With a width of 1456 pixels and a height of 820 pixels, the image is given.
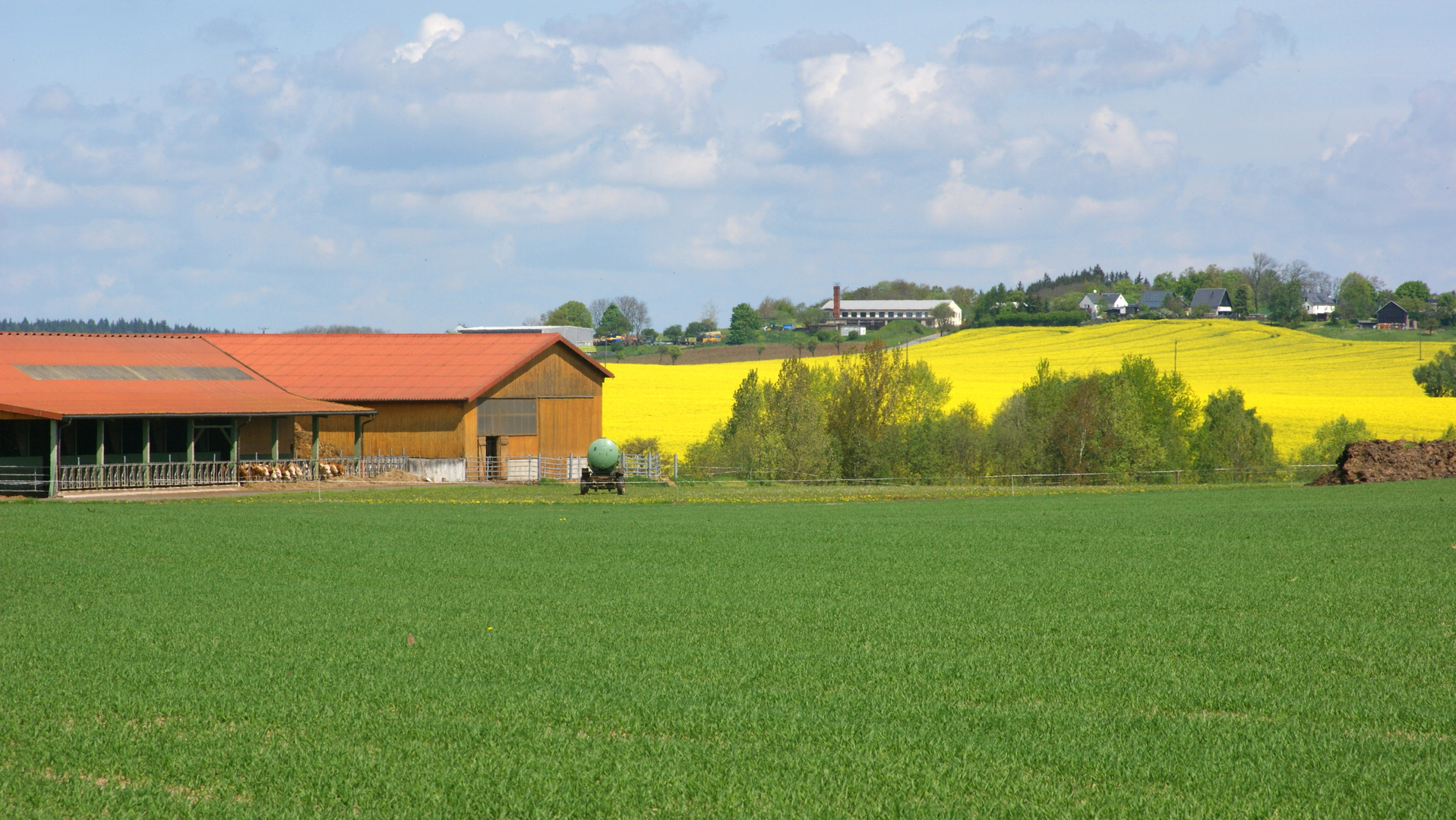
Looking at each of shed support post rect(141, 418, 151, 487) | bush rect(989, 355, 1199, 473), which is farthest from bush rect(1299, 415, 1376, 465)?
shed support post rect(141, 418, 151, 487)

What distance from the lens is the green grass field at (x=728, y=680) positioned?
24.0 ft

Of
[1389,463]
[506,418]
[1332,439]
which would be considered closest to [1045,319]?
[1332,439]

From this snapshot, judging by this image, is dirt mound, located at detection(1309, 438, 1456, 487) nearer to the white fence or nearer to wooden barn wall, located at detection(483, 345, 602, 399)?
the white fence

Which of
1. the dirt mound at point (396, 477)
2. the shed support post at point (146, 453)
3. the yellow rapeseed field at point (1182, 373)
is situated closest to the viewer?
the shed support post at point (146, 453)

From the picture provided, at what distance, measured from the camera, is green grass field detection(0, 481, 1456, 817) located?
732 cm

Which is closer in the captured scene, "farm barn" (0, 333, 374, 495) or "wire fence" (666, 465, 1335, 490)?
"farm barn" (0, 333, 374, 495)

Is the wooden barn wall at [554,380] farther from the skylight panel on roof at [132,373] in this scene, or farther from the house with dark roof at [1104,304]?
the house with dark roof at [1104,304]

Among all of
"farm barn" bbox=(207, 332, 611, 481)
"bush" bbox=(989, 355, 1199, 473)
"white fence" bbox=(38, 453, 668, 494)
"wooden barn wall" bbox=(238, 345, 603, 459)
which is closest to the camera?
"white fence" bbox=(38, 453, 668, 494)

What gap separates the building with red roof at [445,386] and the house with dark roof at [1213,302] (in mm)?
118537

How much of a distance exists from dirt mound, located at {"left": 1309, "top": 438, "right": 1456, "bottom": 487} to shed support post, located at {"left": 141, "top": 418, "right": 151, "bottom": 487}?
40224 mm

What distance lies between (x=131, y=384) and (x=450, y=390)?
1169 cm

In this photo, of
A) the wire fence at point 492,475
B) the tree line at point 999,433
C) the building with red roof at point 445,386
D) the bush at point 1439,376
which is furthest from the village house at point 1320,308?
the building with red roof at point 445,386

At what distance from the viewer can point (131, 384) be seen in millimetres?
42844

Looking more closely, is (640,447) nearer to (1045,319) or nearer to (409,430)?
(409,430)
